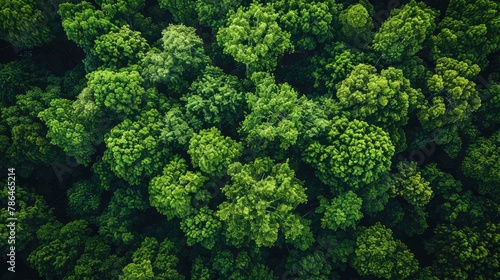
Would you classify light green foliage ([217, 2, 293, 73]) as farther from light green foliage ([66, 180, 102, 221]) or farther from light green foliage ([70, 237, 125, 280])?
light green foliage ([70, 237, 125, 280])

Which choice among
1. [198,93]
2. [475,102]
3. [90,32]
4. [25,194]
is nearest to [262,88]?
[198,93]

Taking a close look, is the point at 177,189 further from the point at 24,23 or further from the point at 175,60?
the point at 24,23

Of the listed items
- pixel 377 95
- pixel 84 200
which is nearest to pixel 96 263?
pixel 84 200

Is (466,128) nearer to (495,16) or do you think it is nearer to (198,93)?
(495,16)

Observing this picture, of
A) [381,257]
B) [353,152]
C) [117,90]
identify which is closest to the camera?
[353,152]

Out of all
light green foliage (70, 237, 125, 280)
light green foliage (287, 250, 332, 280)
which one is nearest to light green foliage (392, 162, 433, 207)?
light green foliage (287, 250, 332, 280)

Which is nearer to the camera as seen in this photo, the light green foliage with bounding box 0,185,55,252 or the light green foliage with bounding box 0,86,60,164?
the light green foliage with bounding box 0,185,55,252

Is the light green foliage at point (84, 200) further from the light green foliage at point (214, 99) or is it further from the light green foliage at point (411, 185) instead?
the light green foliage at point (411, 185)
